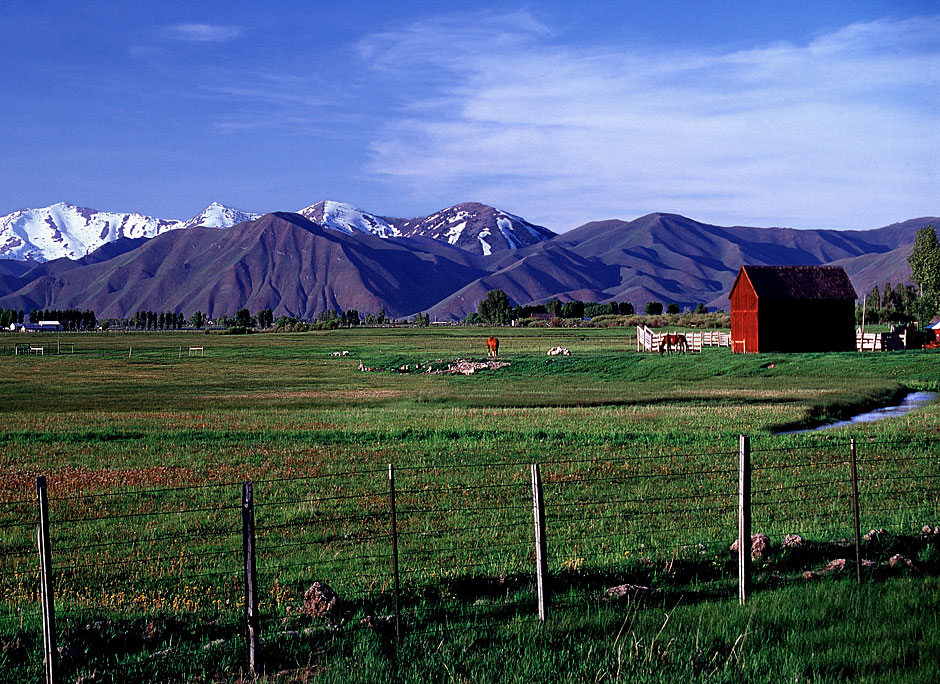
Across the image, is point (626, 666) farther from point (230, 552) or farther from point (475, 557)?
point (230, 552)

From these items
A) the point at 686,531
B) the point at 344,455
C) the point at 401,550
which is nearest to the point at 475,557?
the point at 401,550

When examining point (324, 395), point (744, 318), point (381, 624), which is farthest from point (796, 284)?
point (381, 624)

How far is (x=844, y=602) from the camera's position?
38.3ft

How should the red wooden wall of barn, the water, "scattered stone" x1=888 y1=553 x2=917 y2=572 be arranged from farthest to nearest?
the red wooden wall of barn
the water
"scattered stone" x1=888 y1=553 x2=917 y2=572

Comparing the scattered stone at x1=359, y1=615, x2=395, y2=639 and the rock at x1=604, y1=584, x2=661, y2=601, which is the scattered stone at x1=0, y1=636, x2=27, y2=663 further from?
the rock at x1=604, y1=584, x2=661, y2=601

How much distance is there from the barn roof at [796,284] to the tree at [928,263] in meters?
64.9

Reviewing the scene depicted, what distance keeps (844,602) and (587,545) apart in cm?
528

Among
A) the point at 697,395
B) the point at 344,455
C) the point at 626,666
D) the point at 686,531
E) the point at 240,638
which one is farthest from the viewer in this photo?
the point at 697,395

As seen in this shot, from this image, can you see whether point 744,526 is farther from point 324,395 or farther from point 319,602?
point 324,395

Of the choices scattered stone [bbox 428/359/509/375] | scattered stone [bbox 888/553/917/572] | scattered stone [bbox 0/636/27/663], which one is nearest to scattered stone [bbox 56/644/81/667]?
scattered stone [bbox 0/636/27/663]

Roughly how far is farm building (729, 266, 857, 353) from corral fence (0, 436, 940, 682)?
57.6 metres

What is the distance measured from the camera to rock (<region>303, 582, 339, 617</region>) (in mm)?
11781

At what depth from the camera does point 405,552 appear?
16000 mm

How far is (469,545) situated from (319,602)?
488 cm
